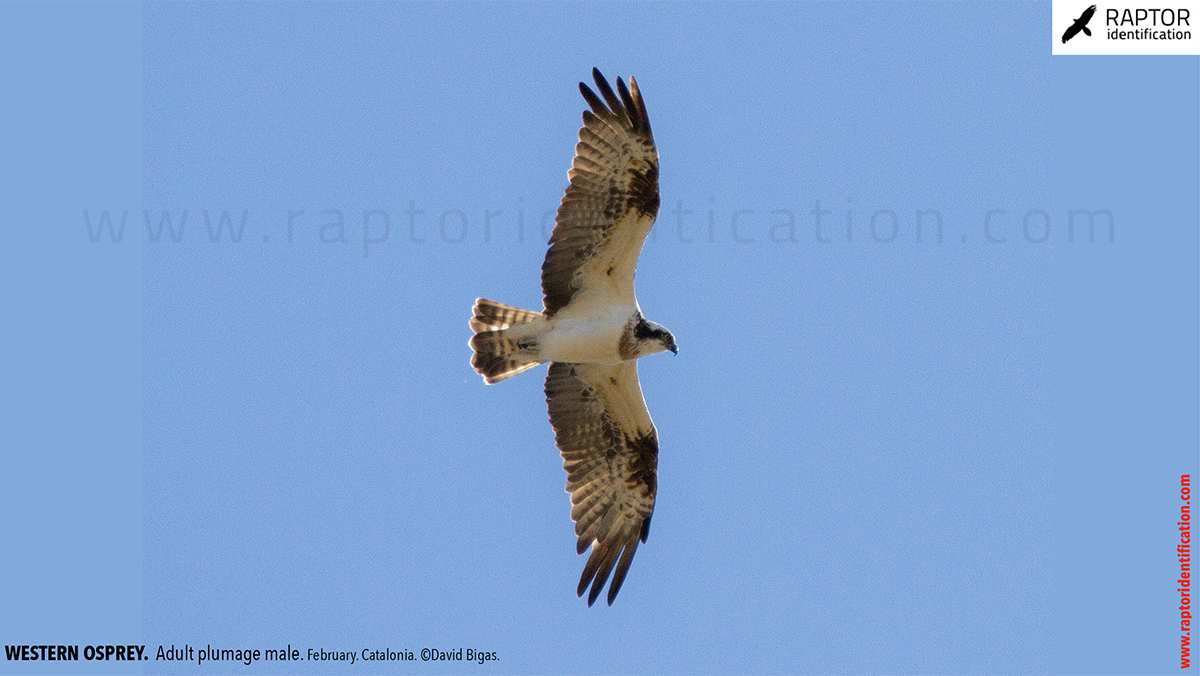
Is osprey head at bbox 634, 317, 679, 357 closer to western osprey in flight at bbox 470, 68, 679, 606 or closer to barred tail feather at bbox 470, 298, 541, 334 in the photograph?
western osprey in flight at bbox 470, 68, 679, 606

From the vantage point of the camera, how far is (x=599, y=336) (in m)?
10.8

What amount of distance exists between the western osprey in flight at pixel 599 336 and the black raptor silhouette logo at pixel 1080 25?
17.2ft

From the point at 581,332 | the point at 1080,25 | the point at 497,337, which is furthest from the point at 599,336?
the point at 1080,25

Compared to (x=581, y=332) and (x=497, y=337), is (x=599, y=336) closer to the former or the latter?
(x=581, y=332)

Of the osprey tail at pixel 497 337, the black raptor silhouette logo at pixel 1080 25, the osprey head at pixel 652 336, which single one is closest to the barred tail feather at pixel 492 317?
the osprey tail at pixel 497 337

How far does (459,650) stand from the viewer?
11.7 m

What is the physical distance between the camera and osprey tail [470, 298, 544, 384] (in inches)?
428

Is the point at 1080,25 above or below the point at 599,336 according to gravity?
above

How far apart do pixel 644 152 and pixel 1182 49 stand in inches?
234

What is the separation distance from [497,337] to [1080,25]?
6.63 meters

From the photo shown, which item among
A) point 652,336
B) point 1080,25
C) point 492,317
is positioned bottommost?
point 652,336

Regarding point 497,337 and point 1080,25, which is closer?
point 497,337

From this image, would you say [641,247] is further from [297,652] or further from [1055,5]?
[1055,5]

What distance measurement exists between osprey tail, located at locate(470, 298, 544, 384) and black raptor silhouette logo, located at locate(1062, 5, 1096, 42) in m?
6.17
